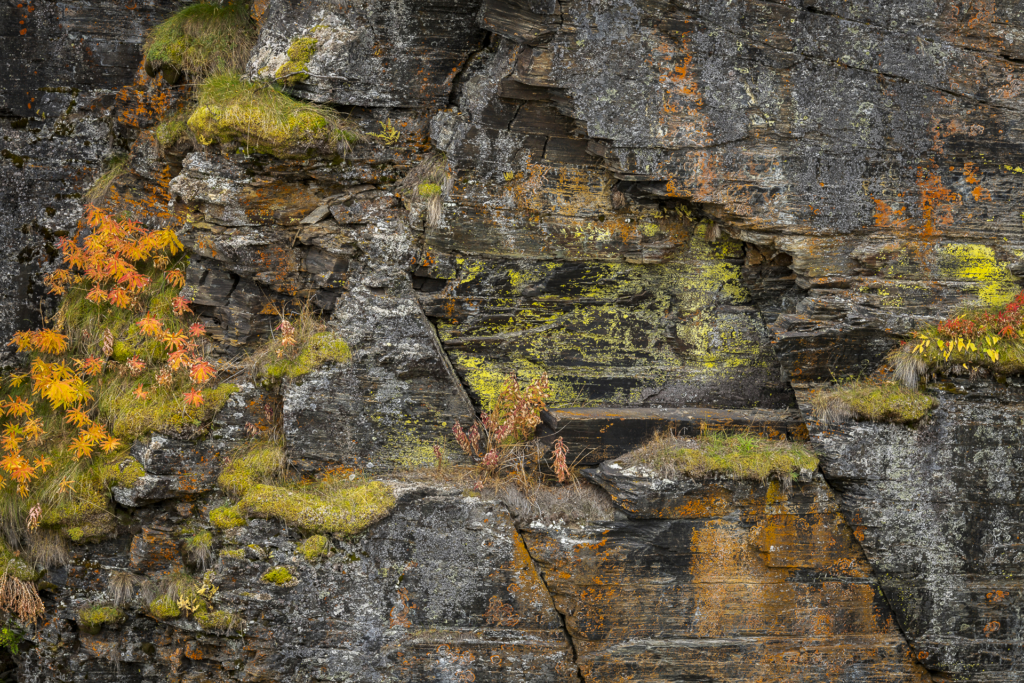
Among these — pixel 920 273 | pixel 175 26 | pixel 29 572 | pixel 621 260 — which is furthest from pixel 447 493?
pixel 175 26

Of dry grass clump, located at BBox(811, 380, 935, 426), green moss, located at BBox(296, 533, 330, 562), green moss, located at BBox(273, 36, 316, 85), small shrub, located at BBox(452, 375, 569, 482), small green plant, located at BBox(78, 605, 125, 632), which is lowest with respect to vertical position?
small green plant, located at BBox(78, 605, 125, 632)

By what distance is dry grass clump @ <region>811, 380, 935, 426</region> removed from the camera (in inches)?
276

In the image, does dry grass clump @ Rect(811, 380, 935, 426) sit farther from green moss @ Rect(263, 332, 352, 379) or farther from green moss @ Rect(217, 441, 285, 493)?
green moss @ Rect(217, 441, 285, 493)

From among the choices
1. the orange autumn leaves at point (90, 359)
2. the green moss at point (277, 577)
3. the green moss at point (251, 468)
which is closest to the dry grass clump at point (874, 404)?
the green moss at point (277, 577)

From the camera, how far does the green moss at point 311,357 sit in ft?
24.5

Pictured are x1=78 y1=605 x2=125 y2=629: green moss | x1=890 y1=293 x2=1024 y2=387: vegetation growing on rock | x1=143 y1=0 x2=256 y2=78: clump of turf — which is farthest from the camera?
x1=143 y1=0 x2=256 y2=78: clump of turf

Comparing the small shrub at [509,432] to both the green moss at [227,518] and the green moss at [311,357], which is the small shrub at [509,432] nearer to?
the green moss at [311,357]

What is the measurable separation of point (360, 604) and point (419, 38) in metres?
6.29

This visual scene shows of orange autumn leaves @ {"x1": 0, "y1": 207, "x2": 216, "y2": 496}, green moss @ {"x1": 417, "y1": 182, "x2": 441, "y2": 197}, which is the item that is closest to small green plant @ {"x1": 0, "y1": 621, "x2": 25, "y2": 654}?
orange autumn leaves @ {"x1": 0, "y1": 207, "x2": 216, "y2": 496}

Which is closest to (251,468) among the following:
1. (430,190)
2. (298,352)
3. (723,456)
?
(298,352)

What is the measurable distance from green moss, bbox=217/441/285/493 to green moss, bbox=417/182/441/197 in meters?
3.30

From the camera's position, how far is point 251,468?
744 centimetres

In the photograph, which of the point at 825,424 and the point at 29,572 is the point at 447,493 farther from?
the point at 29,572

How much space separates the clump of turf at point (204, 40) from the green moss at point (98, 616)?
6.24m
